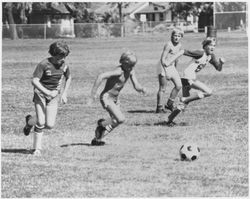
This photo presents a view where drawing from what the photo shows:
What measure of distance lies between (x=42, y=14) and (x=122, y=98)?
62.6 metres

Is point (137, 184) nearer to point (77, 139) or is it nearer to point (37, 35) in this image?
point (77, 139)

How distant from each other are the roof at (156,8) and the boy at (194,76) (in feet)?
355

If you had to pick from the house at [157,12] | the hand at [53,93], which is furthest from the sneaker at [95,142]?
the house at [157,12]

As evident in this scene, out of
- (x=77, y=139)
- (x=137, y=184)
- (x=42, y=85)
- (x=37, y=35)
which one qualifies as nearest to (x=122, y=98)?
(x=77, y=139)

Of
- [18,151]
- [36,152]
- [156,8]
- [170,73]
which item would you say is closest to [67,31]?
[156,8]

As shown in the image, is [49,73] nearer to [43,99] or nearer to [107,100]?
[43,99]

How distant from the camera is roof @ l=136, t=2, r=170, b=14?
397ft

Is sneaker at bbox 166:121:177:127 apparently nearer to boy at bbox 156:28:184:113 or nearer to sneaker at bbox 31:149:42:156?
boy at bbox 156:28:184:113

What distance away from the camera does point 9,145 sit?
33.6 feet

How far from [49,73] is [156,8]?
116 m

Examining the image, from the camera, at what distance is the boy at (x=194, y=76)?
39.3 ft

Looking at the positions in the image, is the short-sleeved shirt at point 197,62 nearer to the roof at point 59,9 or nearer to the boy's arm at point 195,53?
the boy's arm at point 195,53

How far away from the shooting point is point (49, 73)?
9234 mm

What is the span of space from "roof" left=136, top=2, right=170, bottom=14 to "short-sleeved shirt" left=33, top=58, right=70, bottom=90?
112 metres
